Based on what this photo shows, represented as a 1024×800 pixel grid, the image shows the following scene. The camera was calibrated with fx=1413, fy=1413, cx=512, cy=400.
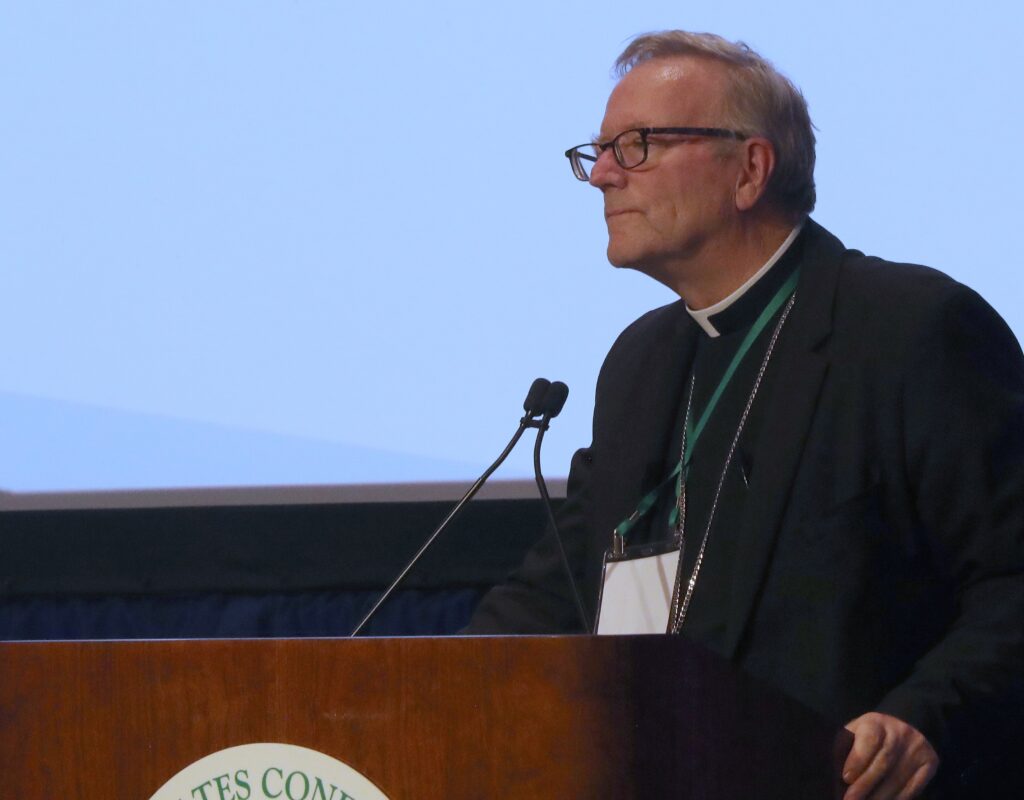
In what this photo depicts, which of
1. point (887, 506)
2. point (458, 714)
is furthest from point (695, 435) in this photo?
point (458, 714)

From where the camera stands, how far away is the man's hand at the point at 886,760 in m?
1.29

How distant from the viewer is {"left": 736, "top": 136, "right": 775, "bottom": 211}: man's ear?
218 cm

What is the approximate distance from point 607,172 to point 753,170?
0.23 meters

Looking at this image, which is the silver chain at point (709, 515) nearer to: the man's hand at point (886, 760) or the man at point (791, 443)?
the man at point (791, 443)

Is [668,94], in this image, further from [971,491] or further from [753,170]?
[971,491]

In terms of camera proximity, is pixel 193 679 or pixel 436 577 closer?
pixel 193 679

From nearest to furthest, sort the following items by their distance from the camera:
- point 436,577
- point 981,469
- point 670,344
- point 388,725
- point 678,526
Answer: point 388,725 → point 981,469 → point 678,526 → point 670,344 → point 436,577

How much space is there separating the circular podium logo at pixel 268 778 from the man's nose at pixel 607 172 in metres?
1.25

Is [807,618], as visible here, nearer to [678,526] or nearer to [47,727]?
[678,526]

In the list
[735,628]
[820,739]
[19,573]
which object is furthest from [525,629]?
[19,573]

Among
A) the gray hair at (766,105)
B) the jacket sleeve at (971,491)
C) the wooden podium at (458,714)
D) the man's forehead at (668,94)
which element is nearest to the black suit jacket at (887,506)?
the jacket sleeve at (971,491)

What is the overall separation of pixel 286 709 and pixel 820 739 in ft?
1.50

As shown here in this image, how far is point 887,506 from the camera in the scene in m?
1.86

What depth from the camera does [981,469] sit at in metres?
1.79
